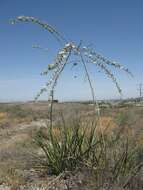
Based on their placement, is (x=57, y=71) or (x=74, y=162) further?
(x=74, y=162)

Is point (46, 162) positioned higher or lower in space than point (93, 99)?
lower

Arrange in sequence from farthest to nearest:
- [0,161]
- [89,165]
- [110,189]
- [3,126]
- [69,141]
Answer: [3,126] → [0,161] → [69,141] → [89,165] → [110,189]

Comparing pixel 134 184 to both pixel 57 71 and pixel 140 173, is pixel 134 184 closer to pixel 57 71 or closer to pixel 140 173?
pixel 140 173

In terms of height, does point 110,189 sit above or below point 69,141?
below

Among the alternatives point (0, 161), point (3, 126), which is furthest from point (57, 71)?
point (3, 126)

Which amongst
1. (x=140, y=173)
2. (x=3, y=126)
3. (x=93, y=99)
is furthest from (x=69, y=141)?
(x=3, y=126)

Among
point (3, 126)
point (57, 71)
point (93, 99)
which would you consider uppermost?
point (57, 71)

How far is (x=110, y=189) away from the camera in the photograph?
5.00 meters

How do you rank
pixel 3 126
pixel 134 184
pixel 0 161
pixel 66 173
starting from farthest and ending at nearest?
1. pixel 3 126
2. pixel 0 161
3. pixel 66 173
4. pixel 134 184

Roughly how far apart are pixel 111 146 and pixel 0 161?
4.37 meters

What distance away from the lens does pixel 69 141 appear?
7.20m

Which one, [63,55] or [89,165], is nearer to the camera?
[63,55]

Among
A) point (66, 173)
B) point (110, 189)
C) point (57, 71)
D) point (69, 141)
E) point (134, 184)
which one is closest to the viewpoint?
point (57, 71)

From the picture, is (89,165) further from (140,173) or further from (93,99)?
(93,99)
